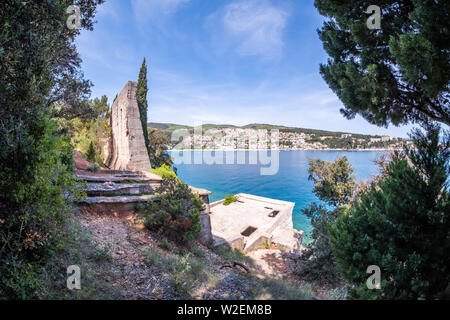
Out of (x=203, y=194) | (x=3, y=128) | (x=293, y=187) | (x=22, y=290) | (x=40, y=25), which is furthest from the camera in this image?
(x=293, y=187)

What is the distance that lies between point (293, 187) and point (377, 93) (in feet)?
115

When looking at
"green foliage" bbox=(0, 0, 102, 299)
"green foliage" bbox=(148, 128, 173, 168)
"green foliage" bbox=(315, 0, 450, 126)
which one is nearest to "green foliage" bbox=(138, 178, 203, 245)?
"green foliage" bbox=(0, 0, 102, 299)

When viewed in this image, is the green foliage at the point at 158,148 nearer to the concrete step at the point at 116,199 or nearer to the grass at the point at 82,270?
the concrete step at the point at 116,199

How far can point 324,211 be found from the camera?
838 centimetres

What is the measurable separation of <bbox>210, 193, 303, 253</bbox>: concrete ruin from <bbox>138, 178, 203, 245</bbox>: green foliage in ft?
8.21

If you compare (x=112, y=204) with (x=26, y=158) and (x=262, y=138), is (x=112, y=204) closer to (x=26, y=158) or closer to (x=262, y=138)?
(x=26, y=158)

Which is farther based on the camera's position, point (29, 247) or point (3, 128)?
point (29, 247)

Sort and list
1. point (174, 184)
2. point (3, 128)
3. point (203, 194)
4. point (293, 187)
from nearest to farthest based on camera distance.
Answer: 1. point (3, 128)
2. point (174, 184)
3. point (203, 194)
4. point (293, 187)

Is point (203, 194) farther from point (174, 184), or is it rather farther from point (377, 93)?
point (377, 93)

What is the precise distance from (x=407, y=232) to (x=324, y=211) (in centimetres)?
574

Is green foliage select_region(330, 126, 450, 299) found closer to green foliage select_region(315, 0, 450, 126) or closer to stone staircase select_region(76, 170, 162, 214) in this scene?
green foliage select_region(315, 0, 450, 126)

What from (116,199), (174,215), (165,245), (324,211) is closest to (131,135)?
(116,199)
